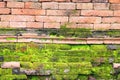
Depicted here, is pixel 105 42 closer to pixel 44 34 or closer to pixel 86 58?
pixel 86 58

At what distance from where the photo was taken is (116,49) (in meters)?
4.46

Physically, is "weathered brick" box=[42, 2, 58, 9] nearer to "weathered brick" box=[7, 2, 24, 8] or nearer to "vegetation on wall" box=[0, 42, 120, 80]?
"weathered brick" box=[7, 2, 24, 8]

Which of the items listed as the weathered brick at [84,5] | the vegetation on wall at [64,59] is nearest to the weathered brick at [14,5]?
the vegetation on wall at [64,59]

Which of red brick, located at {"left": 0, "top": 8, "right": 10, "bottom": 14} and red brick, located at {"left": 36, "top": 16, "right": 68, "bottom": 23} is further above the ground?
red brick, located at {"left": 0, "top": 8, "right": 10, "bottom": 14}

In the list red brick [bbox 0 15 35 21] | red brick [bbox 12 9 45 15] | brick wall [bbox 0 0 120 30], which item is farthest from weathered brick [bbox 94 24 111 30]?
red brick [bbox 0 15 35 21]

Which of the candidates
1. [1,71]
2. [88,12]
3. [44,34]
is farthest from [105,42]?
[1,71]

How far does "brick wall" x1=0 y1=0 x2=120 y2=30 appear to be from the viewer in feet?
14.6

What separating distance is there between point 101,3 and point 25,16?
97 centimetres

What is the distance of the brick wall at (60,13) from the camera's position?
446cm

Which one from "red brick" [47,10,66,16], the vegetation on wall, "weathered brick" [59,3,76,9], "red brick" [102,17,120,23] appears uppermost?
"weathered brick" [59,3,76,9]

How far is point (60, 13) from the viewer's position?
449cm

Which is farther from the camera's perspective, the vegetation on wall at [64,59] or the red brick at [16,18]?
the red brick at [16,18]

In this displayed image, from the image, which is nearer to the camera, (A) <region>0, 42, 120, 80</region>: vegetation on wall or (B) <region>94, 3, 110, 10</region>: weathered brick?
(A) <region>0, 42, 120, 80</region>: vegetation on wall

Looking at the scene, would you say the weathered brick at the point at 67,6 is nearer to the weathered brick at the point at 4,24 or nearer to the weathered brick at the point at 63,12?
the weathered brick at the point at 63,12
